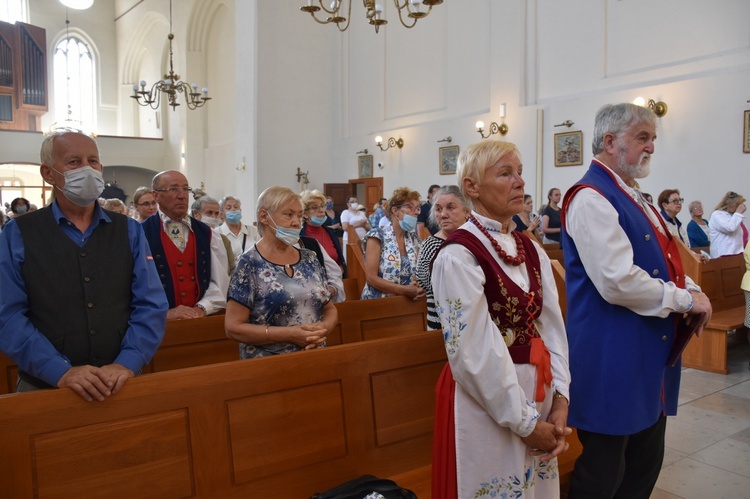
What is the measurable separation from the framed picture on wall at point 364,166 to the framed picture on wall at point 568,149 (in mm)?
5355

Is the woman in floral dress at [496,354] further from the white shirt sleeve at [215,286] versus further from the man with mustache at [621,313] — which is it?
the white shirt sleeve at [215,286]

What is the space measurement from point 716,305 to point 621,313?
4526mm

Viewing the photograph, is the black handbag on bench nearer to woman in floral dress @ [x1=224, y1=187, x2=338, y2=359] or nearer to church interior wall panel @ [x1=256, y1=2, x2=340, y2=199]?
woman in floral dress @ [x1=224, y1=187, x2=338, y2=359]

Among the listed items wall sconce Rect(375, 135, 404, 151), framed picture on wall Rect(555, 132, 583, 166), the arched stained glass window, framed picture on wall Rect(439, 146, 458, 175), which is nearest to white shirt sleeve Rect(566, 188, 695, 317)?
framed picture on wall Rect(555, 132, 583, 166)

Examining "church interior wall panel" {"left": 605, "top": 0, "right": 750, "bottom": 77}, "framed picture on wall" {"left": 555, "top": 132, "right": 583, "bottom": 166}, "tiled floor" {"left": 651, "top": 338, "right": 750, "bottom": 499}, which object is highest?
"church interior wall panel" {"left": 605, "top": 0, "right": 750, "bottom": 77}

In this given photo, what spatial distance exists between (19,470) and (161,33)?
22198mm

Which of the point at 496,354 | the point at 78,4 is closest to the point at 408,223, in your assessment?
the point at 496,354

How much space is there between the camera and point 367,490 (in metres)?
1.89

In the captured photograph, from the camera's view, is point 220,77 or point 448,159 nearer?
point 448,159

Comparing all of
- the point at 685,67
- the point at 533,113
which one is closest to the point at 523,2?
the point at 533,113

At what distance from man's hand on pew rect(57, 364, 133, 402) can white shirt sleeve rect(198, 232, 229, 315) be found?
132cm

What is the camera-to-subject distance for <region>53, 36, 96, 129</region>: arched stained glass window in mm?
22297

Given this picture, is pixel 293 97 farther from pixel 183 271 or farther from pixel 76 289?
pixel 76 289

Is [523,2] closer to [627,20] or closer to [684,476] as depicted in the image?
[627,20]
